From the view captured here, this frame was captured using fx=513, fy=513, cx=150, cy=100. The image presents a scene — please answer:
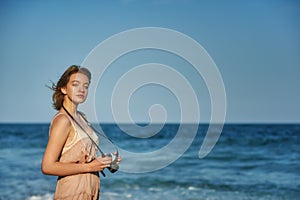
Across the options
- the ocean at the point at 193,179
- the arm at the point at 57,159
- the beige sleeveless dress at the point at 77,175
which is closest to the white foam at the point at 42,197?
the ocean at the point at 193,179

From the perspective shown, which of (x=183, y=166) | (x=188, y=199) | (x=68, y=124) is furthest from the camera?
(x=183, y=166)

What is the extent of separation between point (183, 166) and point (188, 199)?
22.4 feet

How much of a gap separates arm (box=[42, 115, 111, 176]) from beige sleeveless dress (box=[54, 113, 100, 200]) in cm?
6

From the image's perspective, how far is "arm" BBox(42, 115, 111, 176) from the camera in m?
2.89

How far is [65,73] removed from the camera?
3.12 meters

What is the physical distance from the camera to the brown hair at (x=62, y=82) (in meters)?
3.11

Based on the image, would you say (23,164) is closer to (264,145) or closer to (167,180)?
(167,180)

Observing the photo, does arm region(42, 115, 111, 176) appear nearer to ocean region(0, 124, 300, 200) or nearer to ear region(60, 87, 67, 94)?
ear region(60, 87, 67, 94)

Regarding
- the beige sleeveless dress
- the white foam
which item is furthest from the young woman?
the white foam

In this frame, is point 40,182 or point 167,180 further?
point 167,180

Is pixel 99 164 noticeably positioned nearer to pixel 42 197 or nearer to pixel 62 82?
pixel 62 82

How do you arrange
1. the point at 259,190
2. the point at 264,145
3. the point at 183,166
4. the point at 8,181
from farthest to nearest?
the point at 264,145 < the point at 183,166 < the point at 8,181 < the point at 259,190

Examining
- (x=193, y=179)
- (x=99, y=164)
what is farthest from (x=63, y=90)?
(x=193, y=179)

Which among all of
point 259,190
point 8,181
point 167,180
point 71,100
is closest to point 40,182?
point 8,181
